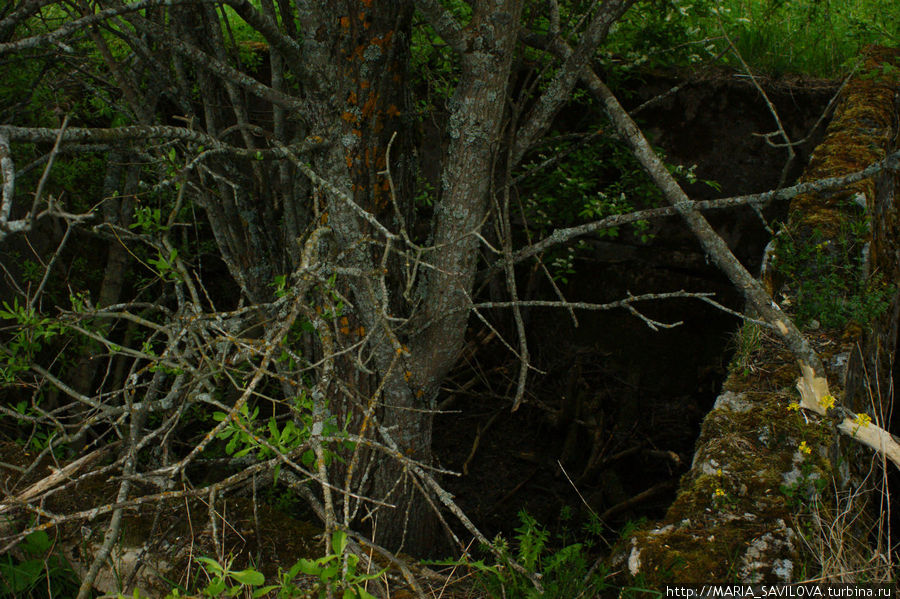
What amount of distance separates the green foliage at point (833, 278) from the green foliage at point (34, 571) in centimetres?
322

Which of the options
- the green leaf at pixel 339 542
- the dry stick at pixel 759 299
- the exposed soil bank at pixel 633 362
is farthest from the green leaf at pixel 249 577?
the exposed soil bank at pixel 633 362

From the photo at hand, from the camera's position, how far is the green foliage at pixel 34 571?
2.21 metres

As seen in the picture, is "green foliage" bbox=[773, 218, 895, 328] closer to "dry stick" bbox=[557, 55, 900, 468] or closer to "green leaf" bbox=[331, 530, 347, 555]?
"dry stick" bbox=[557, 55, 900, 468]

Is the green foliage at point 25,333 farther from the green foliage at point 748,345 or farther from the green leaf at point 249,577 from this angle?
the green foliage at point 748,345

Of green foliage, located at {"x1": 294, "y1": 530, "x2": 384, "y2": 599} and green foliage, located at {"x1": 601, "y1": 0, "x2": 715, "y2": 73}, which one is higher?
green foliage, located at {"x1": 601, "y1": 0, "x2": 715, "y2": 73}

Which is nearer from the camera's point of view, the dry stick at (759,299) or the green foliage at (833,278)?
the dry stick at (759,299)

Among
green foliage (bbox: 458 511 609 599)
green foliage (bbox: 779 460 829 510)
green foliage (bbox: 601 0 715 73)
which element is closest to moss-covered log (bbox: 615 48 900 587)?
green foliage (bbox: 779 460 829 510)

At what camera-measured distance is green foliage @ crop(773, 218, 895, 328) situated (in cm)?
266

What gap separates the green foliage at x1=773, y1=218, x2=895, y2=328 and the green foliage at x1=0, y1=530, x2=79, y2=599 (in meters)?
3.22

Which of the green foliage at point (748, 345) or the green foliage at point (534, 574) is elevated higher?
the green foliage at point (748, 345)

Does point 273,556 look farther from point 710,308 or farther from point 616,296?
point 710,308

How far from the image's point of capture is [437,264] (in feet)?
8.94

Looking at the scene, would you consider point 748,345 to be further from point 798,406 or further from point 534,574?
point 534,574

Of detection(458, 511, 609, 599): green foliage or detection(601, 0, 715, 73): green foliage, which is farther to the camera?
detection(601, 0, 715, 73): green foliage
